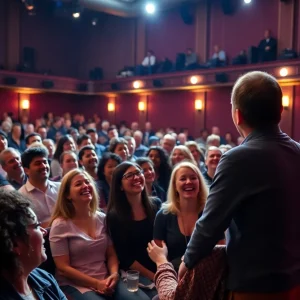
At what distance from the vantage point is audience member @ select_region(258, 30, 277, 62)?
10109 millimetres

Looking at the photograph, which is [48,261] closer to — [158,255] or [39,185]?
[39,185]

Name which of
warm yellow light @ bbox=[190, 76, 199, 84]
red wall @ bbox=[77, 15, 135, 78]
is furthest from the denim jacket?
red wall @ bbox=[77, 15, 135, 78]

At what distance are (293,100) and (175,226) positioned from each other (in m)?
8.02

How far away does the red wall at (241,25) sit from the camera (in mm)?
11000

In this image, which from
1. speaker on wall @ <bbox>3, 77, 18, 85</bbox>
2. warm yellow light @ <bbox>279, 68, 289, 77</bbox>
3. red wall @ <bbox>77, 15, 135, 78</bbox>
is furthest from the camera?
red wall @ <bbox>77, 15, 135, 78</bbox>

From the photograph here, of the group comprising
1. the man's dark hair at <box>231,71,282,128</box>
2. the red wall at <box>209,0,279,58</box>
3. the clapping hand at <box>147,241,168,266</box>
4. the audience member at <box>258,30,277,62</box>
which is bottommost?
the clapping hand at <box>147,241,168,266</box>

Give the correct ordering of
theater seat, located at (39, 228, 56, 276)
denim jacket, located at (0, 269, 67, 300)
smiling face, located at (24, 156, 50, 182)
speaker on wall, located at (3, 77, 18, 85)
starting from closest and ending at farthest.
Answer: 1. denim jacket, located at (0, 269, 67, 300)
2. theater seat, located at (39, 228, 56, 276)
3. smiling face, located at (24, 156, 50, 182)
4. speaker on wall, located at (3, 77, 18, 85)

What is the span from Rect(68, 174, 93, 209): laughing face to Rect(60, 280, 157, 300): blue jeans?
54 centimetres

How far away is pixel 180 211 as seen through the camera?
8.74ft

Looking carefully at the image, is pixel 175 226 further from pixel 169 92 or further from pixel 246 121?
pixel 169 92

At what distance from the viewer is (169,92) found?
12.6 metres

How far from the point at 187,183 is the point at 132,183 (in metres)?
0.53

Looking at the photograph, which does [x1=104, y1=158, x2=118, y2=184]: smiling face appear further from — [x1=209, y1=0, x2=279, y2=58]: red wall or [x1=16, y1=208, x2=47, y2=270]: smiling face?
[x1=209, y1=0, x2=279, y2=58]: red wall

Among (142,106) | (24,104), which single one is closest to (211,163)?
(142,106)
